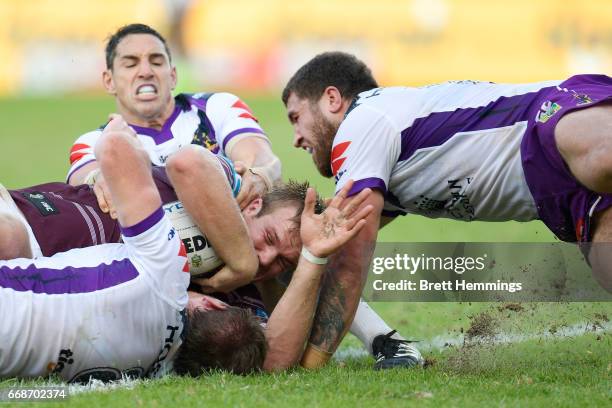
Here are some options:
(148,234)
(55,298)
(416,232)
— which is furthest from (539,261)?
(416,232)

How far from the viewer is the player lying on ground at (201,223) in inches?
210

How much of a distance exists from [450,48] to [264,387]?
2597 cm

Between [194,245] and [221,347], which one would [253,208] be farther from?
[221,347]

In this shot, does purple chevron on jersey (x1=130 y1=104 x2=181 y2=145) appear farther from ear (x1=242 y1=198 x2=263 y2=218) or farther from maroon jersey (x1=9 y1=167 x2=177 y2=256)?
ear (x1=242 y1=198 x2=263 y2=218)

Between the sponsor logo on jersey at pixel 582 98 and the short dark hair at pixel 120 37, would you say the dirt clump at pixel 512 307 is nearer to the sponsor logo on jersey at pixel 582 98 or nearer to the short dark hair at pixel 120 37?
the sponsor logo on jersey at pixel 582 98

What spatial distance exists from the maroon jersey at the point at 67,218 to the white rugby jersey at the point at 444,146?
114cm

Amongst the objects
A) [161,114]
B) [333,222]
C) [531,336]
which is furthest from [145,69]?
[531,336]

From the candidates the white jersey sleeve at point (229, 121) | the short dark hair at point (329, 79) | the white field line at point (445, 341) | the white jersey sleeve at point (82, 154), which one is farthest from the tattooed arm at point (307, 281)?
the white jersey sleeve at point (82, 154)

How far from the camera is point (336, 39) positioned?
2920 centimetres

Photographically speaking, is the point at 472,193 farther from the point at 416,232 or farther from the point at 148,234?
the point at 416,232

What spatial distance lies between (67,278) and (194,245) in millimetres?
775

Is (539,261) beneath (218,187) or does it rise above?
beneath

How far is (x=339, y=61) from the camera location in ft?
21.7

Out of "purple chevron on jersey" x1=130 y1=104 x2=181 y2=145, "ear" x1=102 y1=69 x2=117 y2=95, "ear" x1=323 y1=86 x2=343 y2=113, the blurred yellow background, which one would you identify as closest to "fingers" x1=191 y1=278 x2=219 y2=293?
"ear" x1=323 y1=86 x2=343 y2=113
